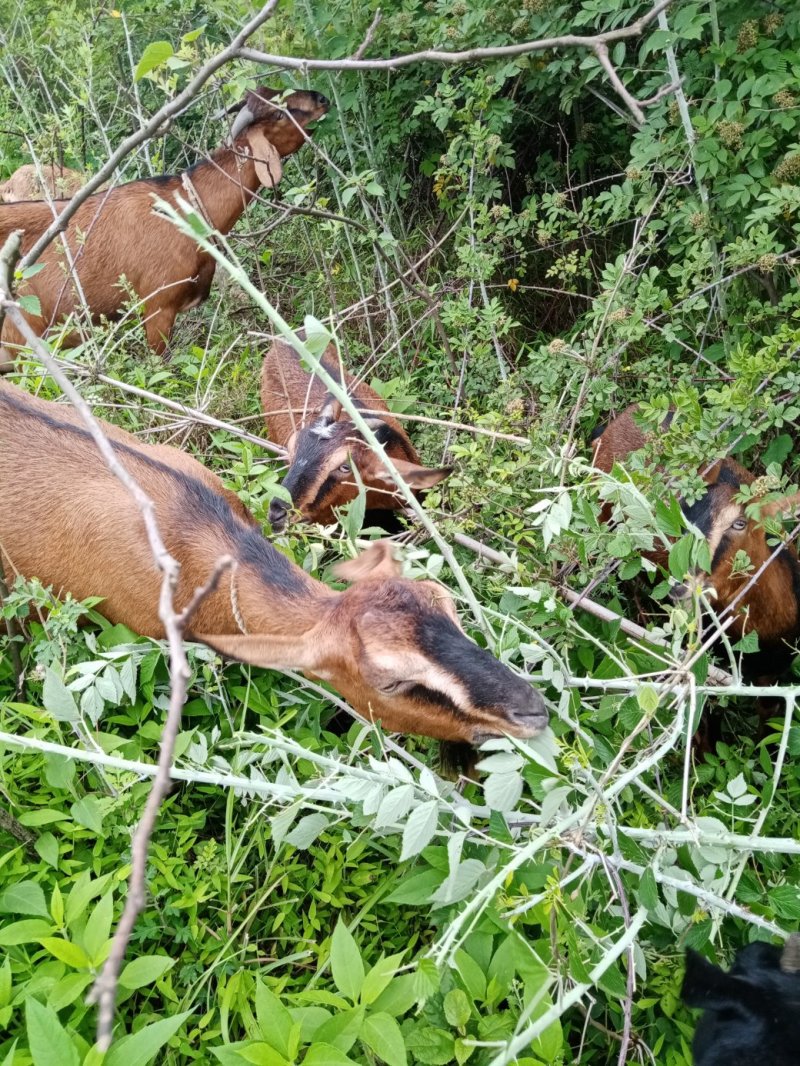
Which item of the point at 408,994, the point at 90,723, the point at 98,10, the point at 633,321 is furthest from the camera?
the point at 98,10

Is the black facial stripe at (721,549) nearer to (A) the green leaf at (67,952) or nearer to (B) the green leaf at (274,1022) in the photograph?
(B) the green leaf at (274,1022)

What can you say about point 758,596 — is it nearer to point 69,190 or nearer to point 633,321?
point 633,321

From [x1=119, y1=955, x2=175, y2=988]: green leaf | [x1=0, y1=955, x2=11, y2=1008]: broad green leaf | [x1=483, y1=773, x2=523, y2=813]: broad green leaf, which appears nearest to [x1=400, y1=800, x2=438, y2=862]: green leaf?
[x1=483, y1=773, x2=523, y2=813]: broad green leaf

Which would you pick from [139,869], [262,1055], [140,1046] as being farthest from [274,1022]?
[139,869]

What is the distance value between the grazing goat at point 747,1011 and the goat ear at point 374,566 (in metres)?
1.38

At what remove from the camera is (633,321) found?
11.3 feet

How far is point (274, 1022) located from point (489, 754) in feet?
3.20

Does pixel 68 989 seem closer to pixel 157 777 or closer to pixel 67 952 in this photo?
pixel 67 952

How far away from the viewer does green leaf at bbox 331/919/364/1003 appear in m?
2.19

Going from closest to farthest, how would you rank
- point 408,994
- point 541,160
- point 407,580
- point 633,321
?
point 408,994, point 407,580, point 633,321, point 541,160

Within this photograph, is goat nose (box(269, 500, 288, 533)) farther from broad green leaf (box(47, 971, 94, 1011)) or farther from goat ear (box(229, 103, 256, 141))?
goat ear (box(229, 103, 256, 141))

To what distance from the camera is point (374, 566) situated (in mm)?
2838

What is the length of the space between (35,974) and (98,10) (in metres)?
7.26

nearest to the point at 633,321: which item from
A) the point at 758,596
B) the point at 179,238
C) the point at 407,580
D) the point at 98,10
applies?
the point at 758,596
